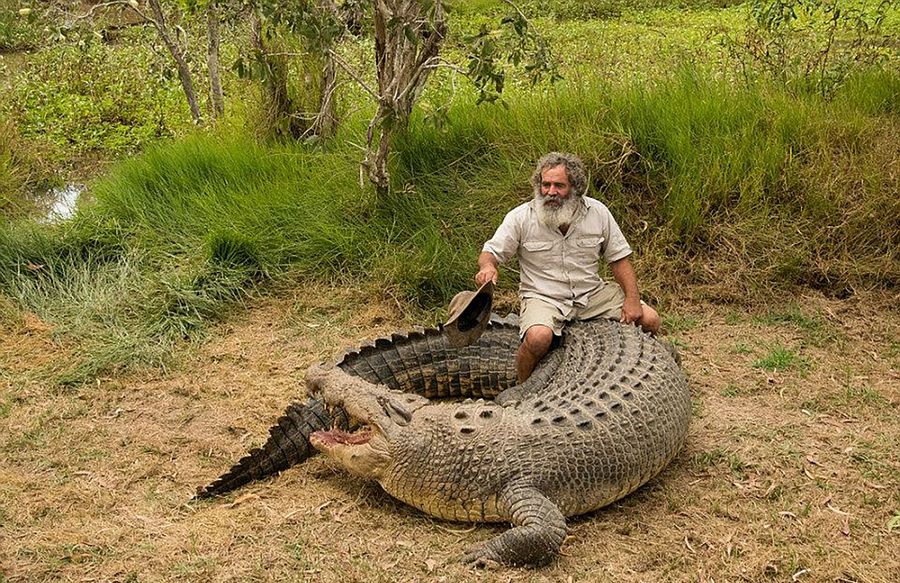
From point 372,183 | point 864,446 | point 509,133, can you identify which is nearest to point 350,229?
point 372,183

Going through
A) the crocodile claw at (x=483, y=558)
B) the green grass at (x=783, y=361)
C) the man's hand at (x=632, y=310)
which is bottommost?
the green grass at (x=783, y=361)

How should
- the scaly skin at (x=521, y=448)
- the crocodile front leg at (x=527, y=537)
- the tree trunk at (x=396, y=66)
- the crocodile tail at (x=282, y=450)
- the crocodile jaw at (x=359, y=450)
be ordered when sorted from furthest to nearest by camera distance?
the tree trunk at (x=396, y=66) → the crocodile tail at (x=282, y=450) → the crocodile jaw at (x=359, y=450) → the scaly skin at (x=521, y=448) → the crocodile front leg at (x=527, y=537)

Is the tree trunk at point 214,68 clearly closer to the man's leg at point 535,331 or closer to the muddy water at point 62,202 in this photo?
the muddy water at point 62,202

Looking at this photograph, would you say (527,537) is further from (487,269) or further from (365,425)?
(487,269)

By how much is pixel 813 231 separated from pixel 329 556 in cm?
394

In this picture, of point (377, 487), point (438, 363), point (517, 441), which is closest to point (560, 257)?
point (438, 363)

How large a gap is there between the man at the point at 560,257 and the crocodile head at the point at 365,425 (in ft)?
2.99

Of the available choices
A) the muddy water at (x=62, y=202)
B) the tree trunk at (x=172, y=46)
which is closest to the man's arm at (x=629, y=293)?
the muddy water at (x=62, y=202)

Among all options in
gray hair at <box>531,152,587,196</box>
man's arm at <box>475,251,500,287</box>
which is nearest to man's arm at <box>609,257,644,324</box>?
gray hair at <box>531,152,587,196</box>

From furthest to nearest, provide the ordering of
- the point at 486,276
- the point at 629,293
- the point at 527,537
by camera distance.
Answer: the point at 629,293 < the point at 486,276 < the point at 527,537

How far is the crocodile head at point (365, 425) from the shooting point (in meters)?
3.74

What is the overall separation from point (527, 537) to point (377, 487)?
88cm

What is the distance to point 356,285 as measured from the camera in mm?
5980

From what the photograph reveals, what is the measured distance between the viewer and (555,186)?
174 inches
